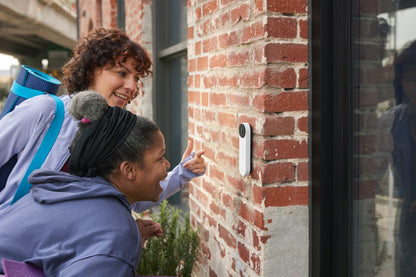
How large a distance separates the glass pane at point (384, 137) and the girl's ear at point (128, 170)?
2.94ft

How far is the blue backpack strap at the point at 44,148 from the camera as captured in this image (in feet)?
7.21

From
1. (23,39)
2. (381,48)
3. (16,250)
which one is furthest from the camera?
(23,39)

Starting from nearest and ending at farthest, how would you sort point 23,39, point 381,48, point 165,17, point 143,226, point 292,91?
point 381,48 < point 292,91 < point 143,226 < point 165,17 < point 23,39

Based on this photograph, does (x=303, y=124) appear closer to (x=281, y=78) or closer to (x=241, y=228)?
(x=281, y=78)

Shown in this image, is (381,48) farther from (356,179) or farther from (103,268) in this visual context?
(103,268)

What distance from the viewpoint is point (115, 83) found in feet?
9.11

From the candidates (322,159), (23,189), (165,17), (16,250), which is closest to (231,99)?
(322,159)

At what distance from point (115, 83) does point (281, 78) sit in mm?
1144

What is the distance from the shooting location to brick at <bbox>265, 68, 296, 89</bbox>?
2.02 m

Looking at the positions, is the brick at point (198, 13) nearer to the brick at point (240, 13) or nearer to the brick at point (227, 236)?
the brick at point (240, 13)

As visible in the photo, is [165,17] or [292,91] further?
[165,17]

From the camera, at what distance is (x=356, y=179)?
1.92m

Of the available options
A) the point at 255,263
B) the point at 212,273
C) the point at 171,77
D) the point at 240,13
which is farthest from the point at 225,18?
the point at 171,77

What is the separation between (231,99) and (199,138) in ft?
2.28
